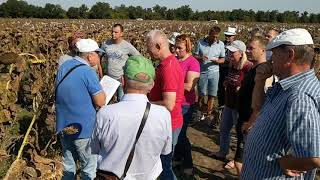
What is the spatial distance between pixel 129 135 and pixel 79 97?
1.48m

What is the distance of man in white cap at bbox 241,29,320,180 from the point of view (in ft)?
7.68

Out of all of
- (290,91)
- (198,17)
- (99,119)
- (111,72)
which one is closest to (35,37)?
(111,72)

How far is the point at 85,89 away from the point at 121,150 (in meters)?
1.46

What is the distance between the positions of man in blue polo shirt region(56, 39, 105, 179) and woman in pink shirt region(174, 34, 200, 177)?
1.32m

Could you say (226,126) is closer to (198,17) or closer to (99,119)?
(99,119)

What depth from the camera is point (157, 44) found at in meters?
3.94

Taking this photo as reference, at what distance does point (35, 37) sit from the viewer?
1126cm

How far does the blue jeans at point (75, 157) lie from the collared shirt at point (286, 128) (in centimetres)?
193

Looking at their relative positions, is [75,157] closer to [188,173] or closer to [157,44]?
[157,44]

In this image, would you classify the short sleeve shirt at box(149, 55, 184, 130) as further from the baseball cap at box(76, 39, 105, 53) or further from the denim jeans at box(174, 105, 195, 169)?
the denim jeans at box(174, 105, 195, 169)

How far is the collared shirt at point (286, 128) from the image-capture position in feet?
7.66

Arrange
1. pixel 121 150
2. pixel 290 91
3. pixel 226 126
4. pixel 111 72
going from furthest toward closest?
pixel 111 72
pixel 226 126
pixel 121 150
pixel 290 91

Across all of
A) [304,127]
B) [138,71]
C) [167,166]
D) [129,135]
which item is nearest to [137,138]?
[129,135]

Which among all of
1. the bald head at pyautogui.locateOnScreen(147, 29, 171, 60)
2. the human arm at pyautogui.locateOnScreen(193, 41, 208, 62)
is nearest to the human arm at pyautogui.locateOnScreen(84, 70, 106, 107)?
the bald head at pyautogui.locateOnScreen(147, 29, 171, 60)
